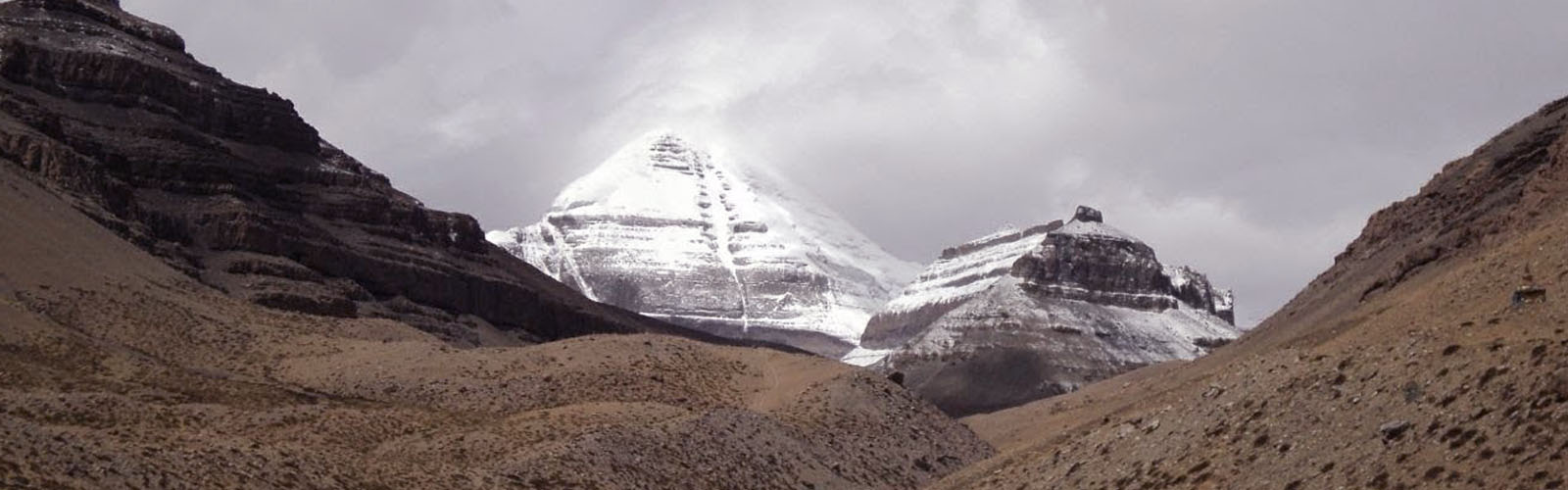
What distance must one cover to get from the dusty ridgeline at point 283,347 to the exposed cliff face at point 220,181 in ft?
0.66

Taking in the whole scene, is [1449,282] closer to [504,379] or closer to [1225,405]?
[1225,405]

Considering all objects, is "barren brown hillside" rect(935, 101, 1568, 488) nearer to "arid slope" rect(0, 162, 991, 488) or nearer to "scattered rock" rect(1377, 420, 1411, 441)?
"scattered rock" rect(1377, 420, 1411, 441)

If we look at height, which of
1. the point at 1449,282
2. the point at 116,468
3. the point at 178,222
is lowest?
the point at 116,468

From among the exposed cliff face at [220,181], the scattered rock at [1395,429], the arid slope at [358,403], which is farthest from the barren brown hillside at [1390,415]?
the exposed cliff face at [220,181]

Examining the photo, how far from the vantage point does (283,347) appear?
91.3m

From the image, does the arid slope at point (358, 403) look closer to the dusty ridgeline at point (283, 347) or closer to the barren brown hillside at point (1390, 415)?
the dusty ridgeline at point (283, 347)

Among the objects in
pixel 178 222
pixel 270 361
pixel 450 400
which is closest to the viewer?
pixel 450 400

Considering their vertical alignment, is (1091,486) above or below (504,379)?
below

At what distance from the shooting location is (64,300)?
278 feet

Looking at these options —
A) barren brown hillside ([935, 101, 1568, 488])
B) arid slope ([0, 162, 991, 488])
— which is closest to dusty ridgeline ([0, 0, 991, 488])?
arid slope ([0, 162, 991, 488])

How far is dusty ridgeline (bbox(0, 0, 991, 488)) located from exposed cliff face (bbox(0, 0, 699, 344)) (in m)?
0.20

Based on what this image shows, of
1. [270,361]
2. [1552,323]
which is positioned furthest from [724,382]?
[1552,323]

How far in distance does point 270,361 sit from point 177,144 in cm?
4125

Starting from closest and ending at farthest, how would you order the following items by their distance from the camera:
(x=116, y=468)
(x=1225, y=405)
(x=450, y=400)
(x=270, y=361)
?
(x=1225, y=405)
(x=116, y=468)
(x=450, y=400)
(x=270, y=361)
